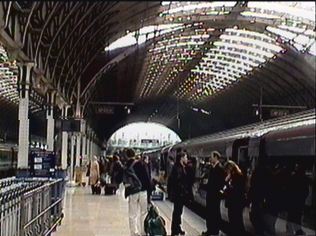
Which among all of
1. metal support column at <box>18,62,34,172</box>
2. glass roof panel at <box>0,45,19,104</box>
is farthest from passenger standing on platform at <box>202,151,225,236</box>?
metal support column at <box>18,62,34,172</box>

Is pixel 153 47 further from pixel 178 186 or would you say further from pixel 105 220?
pixel 178 186

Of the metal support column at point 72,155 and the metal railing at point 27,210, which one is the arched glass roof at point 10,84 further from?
the metal support column at point 72,155

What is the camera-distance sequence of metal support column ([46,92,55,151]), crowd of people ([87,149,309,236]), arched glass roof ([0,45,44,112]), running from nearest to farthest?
crowd of people ([87,149,309,236]) → arched glass roof ([0,45,44,112]) → metal support column ([46,92,55,151])

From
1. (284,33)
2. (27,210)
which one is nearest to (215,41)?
(284,33)

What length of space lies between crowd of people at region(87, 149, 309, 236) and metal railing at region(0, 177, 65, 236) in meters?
1.75

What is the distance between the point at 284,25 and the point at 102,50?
1085 centimetres

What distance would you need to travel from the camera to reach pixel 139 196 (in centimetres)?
1290

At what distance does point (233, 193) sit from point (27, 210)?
12.9 feet

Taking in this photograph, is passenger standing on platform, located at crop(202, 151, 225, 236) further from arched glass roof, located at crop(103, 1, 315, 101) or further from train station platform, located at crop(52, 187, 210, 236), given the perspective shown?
arched glass roof, located at crop(103, 1, 315, 101)

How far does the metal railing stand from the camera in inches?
348

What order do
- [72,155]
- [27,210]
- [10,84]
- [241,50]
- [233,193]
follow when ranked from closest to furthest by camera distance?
[27,210]
[233,193]
[10,84]
[241,50]
[72,155]

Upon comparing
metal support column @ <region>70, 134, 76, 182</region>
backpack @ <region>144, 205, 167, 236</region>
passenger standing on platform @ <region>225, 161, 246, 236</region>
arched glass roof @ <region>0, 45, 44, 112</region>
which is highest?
arched glass roof @ <region>0, 45, 44, 112</region>

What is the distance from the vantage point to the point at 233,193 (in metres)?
12.4

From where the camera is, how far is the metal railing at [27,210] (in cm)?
884
